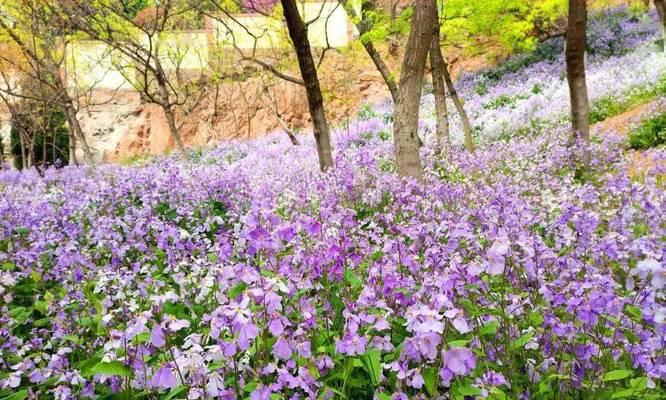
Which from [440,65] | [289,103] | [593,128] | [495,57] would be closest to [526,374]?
[440,65]

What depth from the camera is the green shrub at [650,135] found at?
10328mm

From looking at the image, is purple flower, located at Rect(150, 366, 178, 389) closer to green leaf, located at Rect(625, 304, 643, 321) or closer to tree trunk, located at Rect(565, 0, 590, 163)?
green leaf, located at Rect(625, 304, 643, 321)

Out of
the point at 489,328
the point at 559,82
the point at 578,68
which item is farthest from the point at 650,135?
the point at 489,328

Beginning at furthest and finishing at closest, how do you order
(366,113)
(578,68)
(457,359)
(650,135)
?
(366,113)
(650,135)
(578,68)
(457,359)

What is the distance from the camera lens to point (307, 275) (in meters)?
2.77

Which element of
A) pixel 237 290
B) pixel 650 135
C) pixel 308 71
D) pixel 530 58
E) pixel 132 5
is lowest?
pixel 650 135

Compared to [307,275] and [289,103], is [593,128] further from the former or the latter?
[289,103]

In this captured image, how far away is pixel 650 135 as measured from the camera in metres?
10.4

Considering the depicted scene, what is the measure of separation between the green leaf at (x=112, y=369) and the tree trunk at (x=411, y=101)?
520 cm

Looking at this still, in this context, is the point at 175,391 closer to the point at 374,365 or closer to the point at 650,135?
the point at 374,365

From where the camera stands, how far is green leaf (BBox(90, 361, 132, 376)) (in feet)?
6.77

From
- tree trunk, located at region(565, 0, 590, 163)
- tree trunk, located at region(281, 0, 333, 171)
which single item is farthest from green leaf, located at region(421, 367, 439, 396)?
tree trunk, located at region(565, 0, 590, 163)

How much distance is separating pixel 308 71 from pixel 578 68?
440 cm

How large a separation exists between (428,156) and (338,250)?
8306 mm
